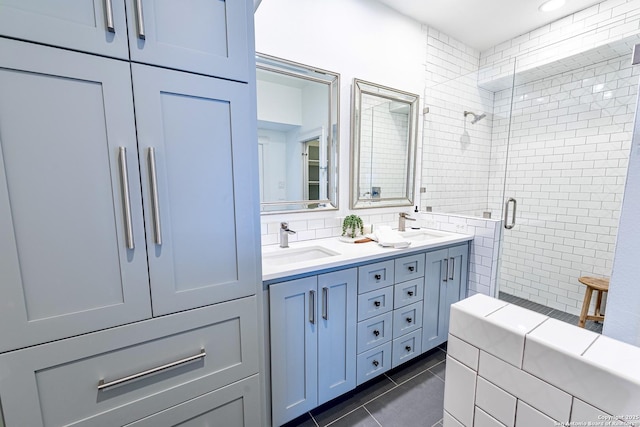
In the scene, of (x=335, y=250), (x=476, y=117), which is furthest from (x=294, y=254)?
(x=476, y=117)

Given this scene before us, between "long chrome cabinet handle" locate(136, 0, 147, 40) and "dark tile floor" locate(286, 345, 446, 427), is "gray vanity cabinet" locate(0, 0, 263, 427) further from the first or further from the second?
"dark tile floor" locate(286, 345, 446, 427)

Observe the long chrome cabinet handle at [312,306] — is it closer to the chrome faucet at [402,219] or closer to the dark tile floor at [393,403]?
the dark tile floor at [393,403]

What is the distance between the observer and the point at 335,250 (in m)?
1.69

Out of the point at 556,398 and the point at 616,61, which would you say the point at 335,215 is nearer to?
the point at 556,398

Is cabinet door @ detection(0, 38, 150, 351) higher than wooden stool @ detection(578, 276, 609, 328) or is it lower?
higher

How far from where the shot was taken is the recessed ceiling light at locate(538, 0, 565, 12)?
7.00ft

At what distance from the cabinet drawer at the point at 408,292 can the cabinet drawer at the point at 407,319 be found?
39 millimetres

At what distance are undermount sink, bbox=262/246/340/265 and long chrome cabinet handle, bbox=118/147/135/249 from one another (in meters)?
0.86

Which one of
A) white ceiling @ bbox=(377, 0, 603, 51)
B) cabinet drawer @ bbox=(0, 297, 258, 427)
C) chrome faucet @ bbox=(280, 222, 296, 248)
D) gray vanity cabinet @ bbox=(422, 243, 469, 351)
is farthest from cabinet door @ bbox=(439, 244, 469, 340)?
white ceiling @ bbox=(377, 0, 603, 51)

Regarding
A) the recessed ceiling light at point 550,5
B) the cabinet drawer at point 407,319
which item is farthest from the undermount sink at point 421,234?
the recessed ceiling light at point 550,5

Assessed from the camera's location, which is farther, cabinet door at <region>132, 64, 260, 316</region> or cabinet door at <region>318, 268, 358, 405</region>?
cabinet door at <region>318, 268, 358, 405</region>

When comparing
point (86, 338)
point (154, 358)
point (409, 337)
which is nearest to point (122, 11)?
point (86, 338)

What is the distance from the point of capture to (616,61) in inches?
89.9

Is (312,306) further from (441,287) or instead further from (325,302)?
(441,287)
